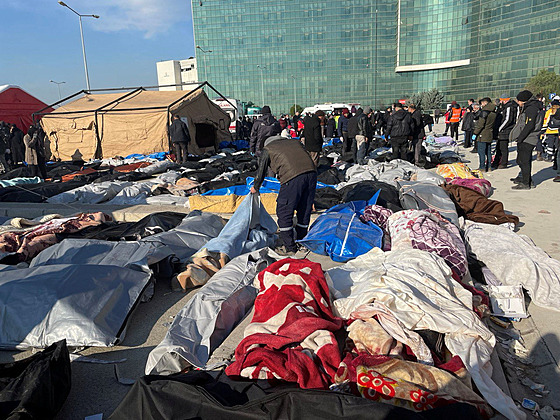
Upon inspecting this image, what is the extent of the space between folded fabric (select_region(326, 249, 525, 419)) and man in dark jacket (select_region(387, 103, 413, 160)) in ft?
25.6

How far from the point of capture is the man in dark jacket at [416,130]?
1080cm

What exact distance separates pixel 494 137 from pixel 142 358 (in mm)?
10646

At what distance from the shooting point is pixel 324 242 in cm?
491

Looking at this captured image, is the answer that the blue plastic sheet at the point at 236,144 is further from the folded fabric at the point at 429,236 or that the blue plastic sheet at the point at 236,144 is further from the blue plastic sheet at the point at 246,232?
the folded fabric at the point at 429,236

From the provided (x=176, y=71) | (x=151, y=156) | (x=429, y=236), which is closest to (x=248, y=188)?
(x=429, y=236)

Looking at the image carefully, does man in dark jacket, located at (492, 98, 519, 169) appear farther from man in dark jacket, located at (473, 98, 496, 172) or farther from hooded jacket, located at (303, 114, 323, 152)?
hooded jacket, located at (303, 114, 323, 152)

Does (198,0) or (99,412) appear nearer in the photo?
(99,412)

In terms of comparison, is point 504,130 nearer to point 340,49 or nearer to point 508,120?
point 508,120

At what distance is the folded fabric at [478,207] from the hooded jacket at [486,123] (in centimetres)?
461

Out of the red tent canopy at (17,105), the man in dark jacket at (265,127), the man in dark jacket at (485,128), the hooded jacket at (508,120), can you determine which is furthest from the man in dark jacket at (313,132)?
the red tent canopy at (17,105)

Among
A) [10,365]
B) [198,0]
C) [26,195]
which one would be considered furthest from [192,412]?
[198,0]

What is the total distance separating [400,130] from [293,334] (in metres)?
9.35

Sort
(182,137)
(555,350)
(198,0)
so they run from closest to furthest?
(555,350) < (182,137) < (198,0)

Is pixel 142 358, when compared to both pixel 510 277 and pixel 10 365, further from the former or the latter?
pixel 510 277
